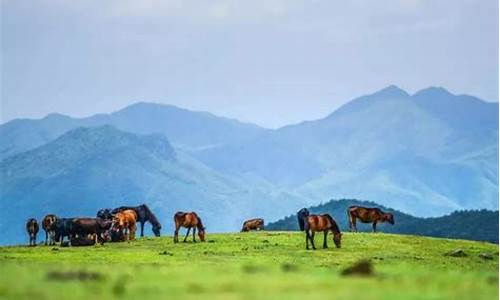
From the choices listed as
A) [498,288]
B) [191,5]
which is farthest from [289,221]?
[498,288]

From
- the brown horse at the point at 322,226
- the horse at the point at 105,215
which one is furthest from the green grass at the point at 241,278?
the horse at the point at 105,215

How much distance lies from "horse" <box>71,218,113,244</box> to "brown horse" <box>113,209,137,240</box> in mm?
2016

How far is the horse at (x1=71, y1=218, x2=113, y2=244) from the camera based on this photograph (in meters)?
40.1

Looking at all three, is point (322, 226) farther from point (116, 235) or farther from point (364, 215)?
point (364, 215)

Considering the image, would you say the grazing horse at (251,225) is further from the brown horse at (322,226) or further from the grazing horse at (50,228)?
the brown horse at (322,226)

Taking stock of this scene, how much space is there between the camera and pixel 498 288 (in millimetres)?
21141

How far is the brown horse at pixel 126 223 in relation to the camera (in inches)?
1697

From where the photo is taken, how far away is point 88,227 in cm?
4016

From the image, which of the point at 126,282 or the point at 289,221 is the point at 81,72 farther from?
the point at 126,282

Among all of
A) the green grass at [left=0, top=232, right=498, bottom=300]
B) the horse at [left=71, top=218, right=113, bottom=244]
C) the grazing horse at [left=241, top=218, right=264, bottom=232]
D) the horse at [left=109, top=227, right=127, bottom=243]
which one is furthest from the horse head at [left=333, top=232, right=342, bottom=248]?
the grazing horse at [left=241, top=218, right=264, bottom=232]

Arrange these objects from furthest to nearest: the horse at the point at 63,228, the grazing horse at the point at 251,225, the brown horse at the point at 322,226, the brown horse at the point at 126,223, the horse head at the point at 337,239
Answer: the grazing horse at the point at 251,225, the brown horse at the point at 126,223, the horse at the point at 63,228, the horse head at the point at 337,239, the brown horse at the point at 322,226

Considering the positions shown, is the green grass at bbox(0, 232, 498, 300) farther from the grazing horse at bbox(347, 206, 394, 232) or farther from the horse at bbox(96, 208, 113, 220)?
the grazing horse at bbox(347, 206, 394, 232)

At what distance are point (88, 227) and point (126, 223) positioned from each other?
3922 mm

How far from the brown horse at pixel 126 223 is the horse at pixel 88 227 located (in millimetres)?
2016
